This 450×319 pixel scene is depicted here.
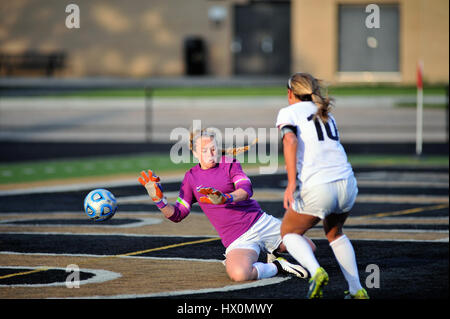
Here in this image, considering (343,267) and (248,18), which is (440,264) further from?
(248,18)

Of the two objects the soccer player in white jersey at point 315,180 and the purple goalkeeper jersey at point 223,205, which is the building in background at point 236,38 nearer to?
the purple goalkeeper jersey at point 223,205

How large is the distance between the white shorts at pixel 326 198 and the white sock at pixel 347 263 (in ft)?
0.86

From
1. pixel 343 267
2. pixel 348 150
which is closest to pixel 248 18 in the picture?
pixel 348 150

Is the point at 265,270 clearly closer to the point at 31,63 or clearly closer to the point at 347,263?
the point at 347,263

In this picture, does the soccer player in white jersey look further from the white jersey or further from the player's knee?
the player's knee

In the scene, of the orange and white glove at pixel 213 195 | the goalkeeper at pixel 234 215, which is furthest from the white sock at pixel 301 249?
the goalkeeper at pixel 234 215

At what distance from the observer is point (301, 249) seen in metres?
6.47

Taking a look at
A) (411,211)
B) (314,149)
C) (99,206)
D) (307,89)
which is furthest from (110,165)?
(314,149)

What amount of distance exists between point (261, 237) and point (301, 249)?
109cm

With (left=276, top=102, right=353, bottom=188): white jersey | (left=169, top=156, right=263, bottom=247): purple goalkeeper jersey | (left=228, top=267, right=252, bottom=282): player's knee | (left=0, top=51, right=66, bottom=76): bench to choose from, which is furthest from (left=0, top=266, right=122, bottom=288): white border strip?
(left=0, top=51, right=66, bottom=76): bench

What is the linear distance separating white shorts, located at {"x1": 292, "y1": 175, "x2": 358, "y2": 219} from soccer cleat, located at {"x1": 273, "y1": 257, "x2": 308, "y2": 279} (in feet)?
3.28
